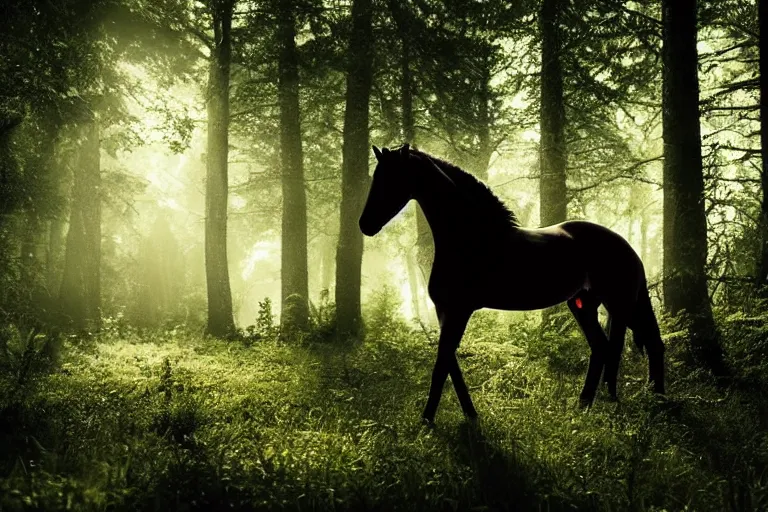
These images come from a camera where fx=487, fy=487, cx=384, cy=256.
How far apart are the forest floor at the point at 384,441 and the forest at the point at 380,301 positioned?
30 mm

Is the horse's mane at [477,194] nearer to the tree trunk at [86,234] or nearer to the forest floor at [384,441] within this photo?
the forest floor at [384,441]

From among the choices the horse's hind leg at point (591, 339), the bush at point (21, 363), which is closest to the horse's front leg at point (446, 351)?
the horse's hind leg at point (591, 339)

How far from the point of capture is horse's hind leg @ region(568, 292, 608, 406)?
5.44 meters

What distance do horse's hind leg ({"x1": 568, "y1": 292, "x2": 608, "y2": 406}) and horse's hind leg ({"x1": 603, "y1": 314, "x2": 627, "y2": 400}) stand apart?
7 cm

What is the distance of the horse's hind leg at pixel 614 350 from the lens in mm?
5449

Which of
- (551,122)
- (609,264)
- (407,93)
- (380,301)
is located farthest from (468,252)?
(407,93)

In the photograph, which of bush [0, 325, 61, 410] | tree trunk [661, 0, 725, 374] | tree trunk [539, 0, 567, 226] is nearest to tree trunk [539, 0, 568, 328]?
tree trunk [539, 0, 567, 226]

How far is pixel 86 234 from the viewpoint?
49.1 feet

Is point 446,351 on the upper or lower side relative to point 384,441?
upper

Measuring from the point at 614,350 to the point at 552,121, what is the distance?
589 cm

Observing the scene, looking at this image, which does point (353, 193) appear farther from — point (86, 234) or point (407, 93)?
point (86, 234)

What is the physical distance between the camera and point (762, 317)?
256 inches

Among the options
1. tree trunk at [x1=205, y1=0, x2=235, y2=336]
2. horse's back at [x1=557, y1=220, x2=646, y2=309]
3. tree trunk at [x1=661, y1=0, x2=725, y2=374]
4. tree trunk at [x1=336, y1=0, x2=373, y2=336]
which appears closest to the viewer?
horse's back at [x1=557, y1=220, x2=646, y2=309]

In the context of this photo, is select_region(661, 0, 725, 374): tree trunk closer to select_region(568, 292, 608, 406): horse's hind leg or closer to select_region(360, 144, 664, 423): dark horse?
select_region(568, 292, 608, 406): horse's hind leg
